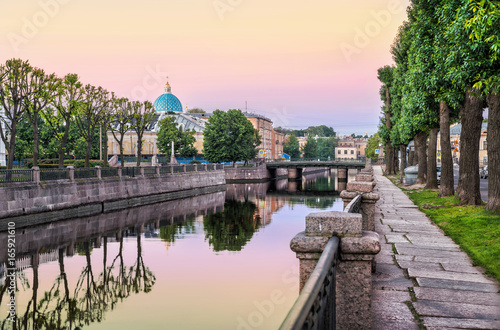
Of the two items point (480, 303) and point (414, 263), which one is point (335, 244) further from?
point (414, 263)

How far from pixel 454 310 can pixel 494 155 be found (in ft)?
37.4

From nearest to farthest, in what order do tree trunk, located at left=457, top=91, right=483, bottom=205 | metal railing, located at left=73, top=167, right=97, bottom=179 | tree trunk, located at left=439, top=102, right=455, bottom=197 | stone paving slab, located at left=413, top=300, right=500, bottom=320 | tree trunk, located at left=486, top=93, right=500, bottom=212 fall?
1. stone paving slab, located at left=413, top=300, right=500, bottom=320
2. tree trunk, located at left=486, top=93, right=500, bottom=212
3. tree trunk, located at left=457, top=91, right=483, bottom=205
4. tree trunk, located at left=439, top=102, right=455, bottom=197
5. metal railing, located at left=73, top=167, right=97, bottom=179

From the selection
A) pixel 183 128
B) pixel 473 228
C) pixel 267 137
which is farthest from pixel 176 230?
pixel 267 137

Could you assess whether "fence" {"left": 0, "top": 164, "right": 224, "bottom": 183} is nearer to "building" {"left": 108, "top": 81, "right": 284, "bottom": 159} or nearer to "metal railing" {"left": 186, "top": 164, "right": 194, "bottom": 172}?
"metal railing" {"left": 186, "top": 164, "right": 194, "bottom": 172}

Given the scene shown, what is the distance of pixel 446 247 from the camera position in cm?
1202

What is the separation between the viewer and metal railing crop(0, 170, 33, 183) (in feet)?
84.7

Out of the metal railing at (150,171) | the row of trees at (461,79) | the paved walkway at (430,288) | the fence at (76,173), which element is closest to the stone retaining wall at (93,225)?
the fence at (76,173)

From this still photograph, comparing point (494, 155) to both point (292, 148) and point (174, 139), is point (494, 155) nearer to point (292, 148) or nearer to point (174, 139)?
point (174, 139)

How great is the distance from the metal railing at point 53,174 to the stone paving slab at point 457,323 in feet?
86.6

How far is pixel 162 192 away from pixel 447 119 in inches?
1078

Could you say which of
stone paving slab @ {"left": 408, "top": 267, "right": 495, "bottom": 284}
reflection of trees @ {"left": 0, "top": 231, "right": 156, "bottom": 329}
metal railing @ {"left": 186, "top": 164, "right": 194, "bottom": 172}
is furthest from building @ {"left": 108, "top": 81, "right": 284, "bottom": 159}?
stone paving slab @ {"left": 408, "top": 267, "right": 495, "bottom": 284}

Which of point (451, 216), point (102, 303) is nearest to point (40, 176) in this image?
point (102, 303)

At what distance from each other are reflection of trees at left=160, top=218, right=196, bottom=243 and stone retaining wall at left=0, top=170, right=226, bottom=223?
20.5 ft

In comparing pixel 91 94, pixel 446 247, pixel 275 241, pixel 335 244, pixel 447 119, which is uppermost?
pixel 91 94
